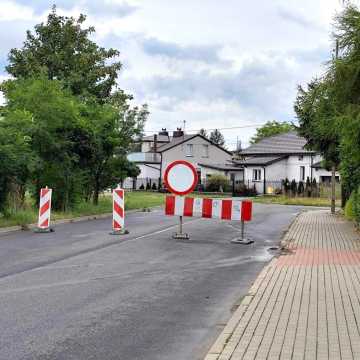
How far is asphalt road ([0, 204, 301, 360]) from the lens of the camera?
612 centimetres

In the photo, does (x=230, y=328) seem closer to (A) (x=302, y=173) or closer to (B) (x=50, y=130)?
(B) (x=50, y=130)

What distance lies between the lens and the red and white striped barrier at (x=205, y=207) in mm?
15336

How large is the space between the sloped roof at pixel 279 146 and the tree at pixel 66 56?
114 feet

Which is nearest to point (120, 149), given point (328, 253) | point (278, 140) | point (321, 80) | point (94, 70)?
point (94, 70)

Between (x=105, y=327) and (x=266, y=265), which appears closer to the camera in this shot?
(x=105, y=327)

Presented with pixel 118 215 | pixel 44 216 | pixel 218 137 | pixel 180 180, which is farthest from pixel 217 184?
pixel 218 137

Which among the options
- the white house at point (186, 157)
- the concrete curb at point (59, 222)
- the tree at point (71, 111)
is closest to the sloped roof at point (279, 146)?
the white house at point (186, 157)

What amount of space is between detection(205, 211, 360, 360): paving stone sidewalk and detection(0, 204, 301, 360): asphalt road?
314mm

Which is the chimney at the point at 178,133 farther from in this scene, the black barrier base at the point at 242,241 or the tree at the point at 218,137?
the black barrier base at the point at 242,241

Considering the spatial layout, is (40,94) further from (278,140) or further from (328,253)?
(278,140)

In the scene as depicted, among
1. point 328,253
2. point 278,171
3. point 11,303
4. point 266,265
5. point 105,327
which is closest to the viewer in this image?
point 105,327

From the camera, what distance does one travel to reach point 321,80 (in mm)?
15664

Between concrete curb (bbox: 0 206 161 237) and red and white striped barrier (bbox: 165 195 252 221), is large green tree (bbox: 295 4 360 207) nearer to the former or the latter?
red and white striped barrier (bbox: 165 195 252 221)

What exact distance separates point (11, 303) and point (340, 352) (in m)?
4.26
